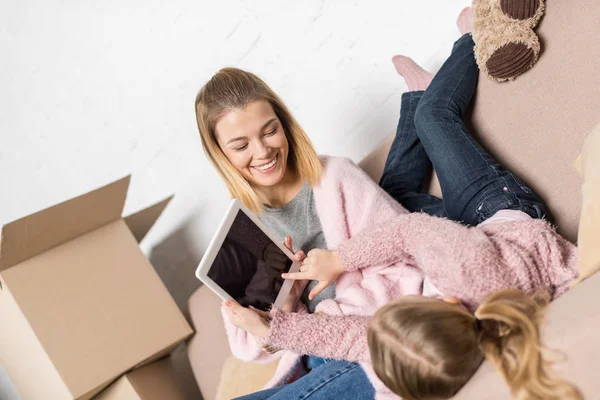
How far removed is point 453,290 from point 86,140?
1.46 meters

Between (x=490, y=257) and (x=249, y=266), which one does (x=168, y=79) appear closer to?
(x=249, y=266)

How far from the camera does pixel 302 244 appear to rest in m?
1.22

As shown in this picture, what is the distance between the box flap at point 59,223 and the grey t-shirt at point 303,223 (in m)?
0.42

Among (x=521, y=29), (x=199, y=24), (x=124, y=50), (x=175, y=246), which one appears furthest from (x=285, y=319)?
(x=124, y=50)

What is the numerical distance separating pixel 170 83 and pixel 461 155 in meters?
1.05

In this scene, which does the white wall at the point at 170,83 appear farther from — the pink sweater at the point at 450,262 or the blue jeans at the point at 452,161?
the pink sweater at the point at 450,262

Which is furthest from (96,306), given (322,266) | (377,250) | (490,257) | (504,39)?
(504,39)

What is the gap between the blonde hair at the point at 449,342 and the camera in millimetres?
633

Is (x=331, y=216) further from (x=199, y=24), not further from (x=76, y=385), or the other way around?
(x=199, y=24)

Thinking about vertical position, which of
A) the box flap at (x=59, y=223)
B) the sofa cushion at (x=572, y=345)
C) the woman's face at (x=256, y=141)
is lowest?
the sofa cushion at (x=572, y=345)

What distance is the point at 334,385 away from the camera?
977 mm

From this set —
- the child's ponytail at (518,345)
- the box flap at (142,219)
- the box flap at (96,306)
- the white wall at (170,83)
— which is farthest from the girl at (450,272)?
the box flap at (142,219)

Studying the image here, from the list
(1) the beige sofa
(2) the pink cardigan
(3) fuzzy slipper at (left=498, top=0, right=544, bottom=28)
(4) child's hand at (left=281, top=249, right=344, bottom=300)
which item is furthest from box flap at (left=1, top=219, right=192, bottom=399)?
(3) fuzzy slipper at (left=498, top=0, right=544, bottom=28)

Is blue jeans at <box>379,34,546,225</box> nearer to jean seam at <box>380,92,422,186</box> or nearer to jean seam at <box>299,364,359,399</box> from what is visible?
jean seam at <box>380,92,422,186</box>
